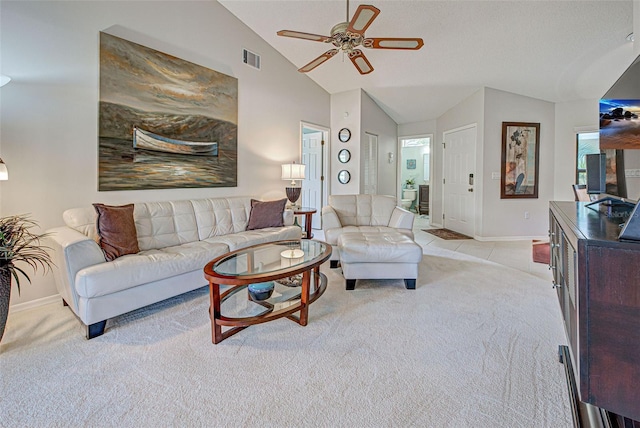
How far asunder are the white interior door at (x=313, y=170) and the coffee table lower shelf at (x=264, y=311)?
135 inches

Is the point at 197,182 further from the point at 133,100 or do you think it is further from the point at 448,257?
the point at 448,257

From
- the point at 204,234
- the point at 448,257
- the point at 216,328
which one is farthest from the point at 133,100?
the point at 448,257

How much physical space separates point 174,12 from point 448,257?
168 inches

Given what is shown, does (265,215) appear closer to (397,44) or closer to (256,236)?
(256,236)

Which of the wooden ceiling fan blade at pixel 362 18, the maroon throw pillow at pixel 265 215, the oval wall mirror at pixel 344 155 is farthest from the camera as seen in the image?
the oval wall mirror at pixel 344 155

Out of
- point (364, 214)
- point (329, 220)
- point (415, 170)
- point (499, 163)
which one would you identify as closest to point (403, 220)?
point (364, 214)

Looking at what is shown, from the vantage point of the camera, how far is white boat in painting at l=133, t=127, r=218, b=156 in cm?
317

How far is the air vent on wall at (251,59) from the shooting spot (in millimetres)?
4246

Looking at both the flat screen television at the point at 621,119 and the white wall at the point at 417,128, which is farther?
the white wall at the point at 417,128

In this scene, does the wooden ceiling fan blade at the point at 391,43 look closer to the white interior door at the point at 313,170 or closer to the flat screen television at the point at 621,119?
the flat screen television at the point at 621,119

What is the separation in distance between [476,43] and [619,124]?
243cm

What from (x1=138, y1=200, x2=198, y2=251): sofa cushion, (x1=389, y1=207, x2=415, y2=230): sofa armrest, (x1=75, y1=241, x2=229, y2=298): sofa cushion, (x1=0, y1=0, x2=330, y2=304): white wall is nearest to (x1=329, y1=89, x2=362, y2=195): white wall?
(x1=389, y1=207, x2=415, y2=230): sofa armrest

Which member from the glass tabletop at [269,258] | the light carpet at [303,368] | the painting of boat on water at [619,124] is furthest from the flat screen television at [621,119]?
the glass tabletop at [269,258]

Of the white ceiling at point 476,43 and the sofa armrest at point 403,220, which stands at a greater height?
the white ceiling at point 476,43
